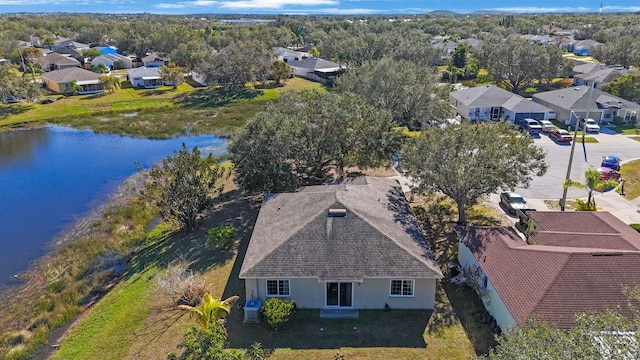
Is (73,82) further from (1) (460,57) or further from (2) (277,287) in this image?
(1) (460,57)

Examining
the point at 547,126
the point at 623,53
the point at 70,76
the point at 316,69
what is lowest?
the point at 547,126

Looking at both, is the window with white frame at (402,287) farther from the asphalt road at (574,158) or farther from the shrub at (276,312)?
the asphalt road at (574,158)

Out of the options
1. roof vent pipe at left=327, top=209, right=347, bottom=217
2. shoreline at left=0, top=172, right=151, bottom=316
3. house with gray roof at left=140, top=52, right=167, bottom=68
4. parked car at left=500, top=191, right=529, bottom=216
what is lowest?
shoreline at left=0, top=172, right=151, bottom=316

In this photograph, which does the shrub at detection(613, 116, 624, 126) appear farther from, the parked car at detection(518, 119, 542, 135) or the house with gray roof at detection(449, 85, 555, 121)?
the parked car at detection(518, 119, 542, 135)

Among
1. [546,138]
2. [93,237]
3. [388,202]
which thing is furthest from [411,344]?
[546,138]

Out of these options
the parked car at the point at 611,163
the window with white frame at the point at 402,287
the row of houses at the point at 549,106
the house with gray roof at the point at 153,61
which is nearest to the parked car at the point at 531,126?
the row of houses at the point at 549,106

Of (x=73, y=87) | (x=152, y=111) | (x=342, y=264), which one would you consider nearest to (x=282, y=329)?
(x=342, y=264)

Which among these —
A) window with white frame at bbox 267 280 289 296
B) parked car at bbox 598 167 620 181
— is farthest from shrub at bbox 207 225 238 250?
parked car at bbox 598 167 620 181
